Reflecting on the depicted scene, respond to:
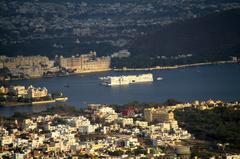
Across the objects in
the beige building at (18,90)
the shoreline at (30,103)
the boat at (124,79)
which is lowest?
the boat at (124,79)

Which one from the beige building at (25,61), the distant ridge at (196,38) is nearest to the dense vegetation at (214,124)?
the beige building at (25,61)

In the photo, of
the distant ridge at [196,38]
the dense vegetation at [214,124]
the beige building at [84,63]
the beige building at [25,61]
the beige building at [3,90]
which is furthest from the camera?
the distant ridge at [196,38]

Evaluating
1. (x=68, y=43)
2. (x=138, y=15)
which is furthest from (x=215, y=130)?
(x=138, y=15)

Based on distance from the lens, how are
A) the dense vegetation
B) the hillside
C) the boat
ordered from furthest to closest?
the hillside < the boat < the dense vegetation

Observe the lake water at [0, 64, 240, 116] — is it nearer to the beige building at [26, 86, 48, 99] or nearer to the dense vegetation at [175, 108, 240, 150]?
the beige building at [26, 86, 48, 99]

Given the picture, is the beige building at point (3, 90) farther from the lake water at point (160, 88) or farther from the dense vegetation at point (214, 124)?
the dense vegetation at point (214, 124)

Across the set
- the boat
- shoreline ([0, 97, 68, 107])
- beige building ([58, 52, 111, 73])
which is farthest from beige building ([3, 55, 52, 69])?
shoreline ([0, 97, 68, 107])
